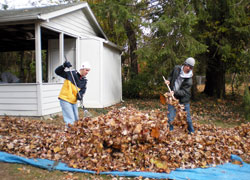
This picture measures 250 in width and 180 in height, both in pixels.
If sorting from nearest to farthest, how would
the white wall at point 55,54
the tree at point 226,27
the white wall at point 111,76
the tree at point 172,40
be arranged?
the white wall at point 55,54 → the tree at point 172,40 → the tree at point 226,27 → the white wall at point 111,76

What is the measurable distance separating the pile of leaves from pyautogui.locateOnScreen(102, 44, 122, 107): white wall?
5627mm

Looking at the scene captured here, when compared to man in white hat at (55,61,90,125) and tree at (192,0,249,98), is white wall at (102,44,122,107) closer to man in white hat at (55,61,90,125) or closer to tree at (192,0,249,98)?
tree at (192,0,249,98)

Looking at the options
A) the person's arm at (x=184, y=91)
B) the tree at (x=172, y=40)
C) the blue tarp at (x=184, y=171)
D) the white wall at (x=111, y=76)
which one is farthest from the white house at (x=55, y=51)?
the person's arm at (x=184, y=91)

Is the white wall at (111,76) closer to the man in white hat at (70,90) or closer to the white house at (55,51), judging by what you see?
the white house at (55,51)

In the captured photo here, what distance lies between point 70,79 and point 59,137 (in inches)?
48.5

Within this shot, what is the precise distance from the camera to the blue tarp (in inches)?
138

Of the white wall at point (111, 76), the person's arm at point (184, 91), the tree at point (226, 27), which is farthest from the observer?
the white wall at point (111, 76)

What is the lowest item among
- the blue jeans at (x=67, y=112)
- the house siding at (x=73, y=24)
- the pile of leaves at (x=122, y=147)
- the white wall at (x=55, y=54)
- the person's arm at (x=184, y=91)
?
the pile of leaves at (x=122, y=147)

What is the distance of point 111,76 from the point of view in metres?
10.8

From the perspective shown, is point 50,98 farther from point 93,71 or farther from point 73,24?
point 73,24

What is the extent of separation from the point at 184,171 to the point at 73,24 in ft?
23.1

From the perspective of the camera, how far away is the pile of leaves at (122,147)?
3.74m

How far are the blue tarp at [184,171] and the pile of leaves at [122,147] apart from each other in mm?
121

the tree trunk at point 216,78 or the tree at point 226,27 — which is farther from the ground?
the tree at point 226,27
